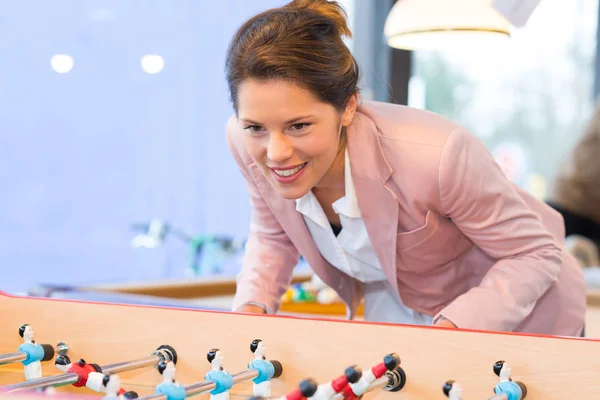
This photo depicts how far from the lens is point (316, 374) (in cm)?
A: 145

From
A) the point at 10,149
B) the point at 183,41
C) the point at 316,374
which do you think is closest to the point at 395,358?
the point at 316,374

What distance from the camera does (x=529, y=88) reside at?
6.06 m

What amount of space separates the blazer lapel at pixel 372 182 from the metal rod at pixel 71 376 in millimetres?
539

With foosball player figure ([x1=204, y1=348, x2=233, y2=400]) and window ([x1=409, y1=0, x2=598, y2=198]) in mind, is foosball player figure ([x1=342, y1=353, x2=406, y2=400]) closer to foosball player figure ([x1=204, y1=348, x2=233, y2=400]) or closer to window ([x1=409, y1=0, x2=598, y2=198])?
foosball player figure ([x1=204, y1=348, x2=233, y2=400])

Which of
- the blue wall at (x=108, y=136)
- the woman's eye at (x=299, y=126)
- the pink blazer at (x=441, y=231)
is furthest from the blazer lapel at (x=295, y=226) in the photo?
the blue wall at (x=108, y=136)

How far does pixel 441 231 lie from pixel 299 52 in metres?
0.49

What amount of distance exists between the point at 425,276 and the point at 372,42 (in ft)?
11.8

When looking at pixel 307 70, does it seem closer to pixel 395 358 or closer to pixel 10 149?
pixel 395 358

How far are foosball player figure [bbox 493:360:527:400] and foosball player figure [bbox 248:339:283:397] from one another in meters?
0.36

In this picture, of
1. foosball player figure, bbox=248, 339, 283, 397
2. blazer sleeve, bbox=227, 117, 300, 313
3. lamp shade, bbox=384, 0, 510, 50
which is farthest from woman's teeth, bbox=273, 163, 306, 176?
lamp shade, bbox=384, 0, 510, 50

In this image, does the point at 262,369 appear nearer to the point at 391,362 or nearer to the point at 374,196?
the point at 391,362

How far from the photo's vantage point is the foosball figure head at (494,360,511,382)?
1296mm

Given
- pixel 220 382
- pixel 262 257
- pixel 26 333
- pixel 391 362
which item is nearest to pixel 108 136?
pixel 262 257

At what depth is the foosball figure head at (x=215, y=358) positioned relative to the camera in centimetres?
140
